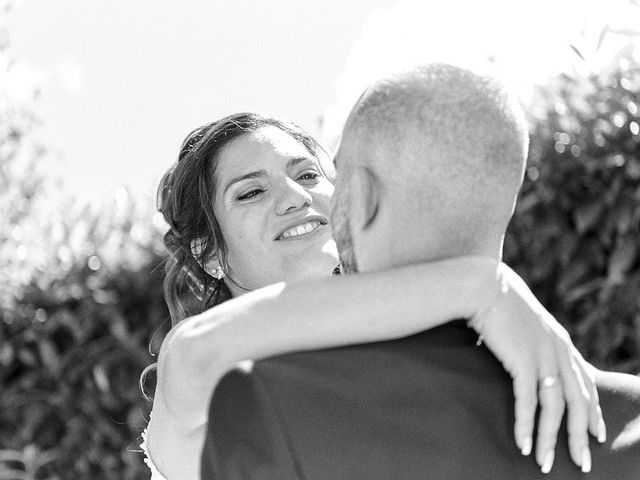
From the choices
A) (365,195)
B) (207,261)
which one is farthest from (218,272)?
(365,195)

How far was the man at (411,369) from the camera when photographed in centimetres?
174

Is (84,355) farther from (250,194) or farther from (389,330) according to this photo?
(389,330)

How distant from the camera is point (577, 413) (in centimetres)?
190

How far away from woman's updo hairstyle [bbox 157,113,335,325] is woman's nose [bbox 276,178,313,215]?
29 cm

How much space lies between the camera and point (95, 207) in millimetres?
6273

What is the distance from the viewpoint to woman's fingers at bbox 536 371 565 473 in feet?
6.04

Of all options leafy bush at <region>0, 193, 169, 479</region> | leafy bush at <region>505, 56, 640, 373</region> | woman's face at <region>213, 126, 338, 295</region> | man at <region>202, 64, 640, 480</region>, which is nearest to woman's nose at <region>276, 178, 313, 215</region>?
woman's face at <region>213, 126, 338, 295</region>

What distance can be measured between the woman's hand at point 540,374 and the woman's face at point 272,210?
1527mm

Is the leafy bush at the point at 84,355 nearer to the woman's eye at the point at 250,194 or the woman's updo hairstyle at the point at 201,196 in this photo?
the woman's updo hairstyle at the point at 201,196

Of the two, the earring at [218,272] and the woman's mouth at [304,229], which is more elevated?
the woman's mouth at [304,229]

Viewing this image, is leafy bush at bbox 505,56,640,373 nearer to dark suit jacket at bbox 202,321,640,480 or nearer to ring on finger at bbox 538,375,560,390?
ring on finger at bbox 538,375,560,390

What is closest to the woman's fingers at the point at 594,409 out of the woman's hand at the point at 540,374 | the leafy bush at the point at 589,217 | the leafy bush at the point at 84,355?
the woman's hand at the point at 540,374

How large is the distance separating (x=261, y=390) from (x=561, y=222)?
3.33 meters

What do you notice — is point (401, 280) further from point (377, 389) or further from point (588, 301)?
point (588, 301)
